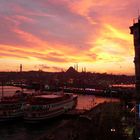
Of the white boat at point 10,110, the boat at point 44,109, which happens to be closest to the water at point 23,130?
the boat at point 44,109

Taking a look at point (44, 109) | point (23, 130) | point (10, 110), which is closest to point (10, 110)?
point (10, 110)

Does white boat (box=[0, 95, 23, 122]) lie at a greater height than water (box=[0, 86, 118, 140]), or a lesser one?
greater

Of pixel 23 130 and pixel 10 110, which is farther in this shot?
pixel 10 110

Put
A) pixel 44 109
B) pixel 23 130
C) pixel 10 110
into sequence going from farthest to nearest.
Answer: pixel 10 110, pixel 44 109, pixel 23 130

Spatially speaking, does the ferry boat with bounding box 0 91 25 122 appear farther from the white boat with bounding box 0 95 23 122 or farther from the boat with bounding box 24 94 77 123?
the boat with bounding box 24 94 77 123

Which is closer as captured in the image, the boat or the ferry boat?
the boat

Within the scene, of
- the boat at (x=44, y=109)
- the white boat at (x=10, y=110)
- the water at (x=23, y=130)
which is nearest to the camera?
the water at (x=23, y=130)

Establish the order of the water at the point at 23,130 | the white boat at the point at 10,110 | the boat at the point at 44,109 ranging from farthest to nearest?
the white boat at the point at 10,110, the boat at the point at 44,109, the water at the point at 23,130

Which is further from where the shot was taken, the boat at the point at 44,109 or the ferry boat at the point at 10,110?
the ferry boat at the point at 10,110

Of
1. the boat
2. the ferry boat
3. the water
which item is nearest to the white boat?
the ferry boat

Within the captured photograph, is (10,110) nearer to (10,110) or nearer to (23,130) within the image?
(10,110)

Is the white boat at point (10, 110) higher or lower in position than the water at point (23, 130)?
higher

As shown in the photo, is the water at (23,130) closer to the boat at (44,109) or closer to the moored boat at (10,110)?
the boat at (44,109)

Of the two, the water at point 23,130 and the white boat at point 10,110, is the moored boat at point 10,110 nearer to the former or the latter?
the white boat at point 10,110
